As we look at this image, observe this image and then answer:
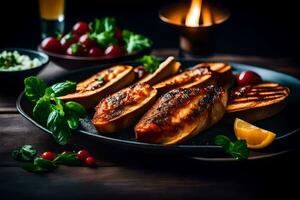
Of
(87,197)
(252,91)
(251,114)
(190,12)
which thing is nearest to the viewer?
(87,197)

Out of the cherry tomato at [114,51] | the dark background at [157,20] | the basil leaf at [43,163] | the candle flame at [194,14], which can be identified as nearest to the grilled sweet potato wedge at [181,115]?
the basil leaf at [43,163]

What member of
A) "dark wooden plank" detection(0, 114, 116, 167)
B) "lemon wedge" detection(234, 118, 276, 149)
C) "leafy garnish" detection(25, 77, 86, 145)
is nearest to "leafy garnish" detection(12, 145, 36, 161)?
"dark wooden plank" detection(0, 114, 116, 167)

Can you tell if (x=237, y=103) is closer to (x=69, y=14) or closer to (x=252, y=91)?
(x=252, y=91)

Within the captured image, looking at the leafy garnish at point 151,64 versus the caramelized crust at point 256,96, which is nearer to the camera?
the caramelized crust at point 256,96

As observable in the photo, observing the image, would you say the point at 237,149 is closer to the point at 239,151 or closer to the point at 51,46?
the point at 239,151

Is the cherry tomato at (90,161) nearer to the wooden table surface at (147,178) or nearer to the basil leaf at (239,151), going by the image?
the wooden table surface at (147,178)

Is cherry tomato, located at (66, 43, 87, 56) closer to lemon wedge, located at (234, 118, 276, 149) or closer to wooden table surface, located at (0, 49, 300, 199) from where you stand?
wooden table surface, located at (0, 49, 300, 199)

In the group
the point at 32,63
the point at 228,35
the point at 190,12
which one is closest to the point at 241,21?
the point at 228,35
